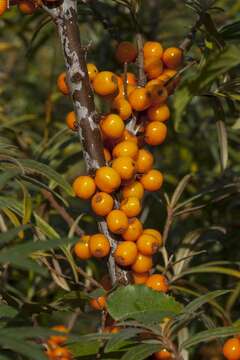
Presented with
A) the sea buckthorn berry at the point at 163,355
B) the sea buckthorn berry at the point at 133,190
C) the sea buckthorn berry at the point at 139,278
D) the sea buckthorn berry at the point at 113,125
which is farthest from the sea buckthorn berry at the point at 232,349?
the sea buckthorn berry at the point at 113,125

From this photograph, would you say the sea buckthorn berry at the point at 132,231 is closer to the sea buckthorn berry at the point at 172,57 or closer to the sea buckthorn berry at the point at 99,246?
the sea buckthorn berry at the point at 99,246

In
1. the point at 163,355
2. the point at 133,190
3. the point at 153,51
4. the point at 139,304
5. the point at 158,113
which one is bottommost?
the point at 163,355

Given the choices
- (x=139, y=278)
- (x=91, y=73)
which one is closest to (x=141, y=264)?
(x=139, y=278)

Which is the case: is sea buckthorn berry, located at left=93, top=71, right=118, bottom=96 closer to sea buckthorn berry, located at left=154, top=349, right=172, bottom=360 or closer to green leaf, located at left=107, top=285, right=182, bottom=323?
green leaf, located at left=107, top=285, right=182, bottom=323

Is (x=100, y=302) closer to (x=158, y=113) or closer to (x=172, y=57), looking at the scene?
(x=158, y=113)

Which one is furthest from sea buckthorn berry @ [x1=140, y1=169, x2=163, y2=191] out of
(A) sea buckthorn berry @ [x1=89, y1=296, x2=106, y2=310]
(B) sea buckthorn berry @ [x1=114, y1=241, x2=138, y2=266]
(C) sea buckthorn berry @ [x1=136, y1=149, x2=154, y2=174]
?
(A) sea buckthorn berry @ [x1=89, y1=296, x2=106, y2=310]

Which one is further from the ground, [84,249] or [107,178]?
[107,178]

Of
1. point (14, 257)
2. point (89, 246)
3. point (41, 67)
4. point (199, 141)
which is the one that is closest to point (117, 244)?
point (89, 246)
